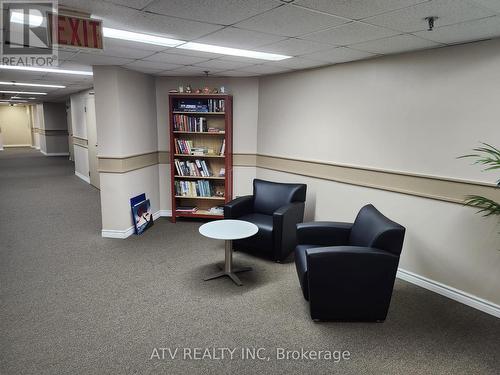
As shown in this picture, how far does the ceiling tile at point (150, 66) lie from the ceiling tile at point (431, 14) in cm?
262

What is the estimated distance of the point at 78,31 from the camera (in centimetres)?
214

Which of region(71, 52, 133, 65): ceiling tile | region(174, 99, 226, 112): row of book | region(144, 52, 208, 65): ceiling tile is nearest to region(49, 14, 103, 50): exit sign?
region(144, 52, 208, 65): ceiling tile

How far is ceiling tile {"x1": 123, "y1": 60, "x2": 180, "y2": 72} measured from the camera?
3.88 m

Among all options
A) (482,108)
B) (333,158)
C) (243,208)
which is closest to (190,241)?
(243,208)

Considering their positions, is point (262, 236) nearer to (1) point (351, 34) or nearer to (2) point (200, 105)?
(1) point (351, 34)

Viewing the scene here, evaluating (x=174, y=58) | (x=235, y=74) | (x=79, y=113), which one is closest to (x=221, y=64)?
(x=174, y=58)

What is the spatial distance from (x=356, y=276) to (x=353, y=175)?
63.4 inches

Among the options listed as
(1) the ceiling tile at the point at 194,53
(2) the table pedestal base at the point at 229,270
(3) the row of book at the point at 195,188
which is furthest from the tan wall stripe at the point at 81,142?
(2) the table pedestal base at the point at 229,270

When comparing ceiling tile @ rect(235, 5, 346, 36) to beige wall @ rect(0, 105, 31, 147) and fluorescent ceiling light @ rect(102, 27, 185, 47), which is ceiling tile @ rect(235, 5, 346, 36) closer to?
fluorescent ceiling light @ rect(102, 27, 185, 47)

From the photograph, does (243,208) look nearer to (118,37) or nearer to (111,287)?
(111,287)

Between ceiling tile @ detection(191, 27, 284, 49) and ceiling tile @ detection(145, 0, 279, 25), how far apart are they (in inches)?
12.0

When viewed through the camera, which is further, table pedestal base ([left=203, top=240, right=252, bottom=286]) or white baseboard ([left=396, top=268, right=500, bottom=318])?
table pedestal base ([left=203, top=240, right=252, bottom=286])

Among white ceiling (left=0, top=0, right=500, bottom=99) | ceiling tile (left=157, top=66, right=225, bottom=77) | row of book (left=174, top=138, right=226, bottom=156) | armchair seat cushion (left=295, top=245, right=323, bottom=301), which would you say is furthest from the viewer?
row of book (left=174, top=138, right=226, bottom=156)

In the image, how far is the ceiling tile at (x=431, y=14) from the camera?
1905mm
